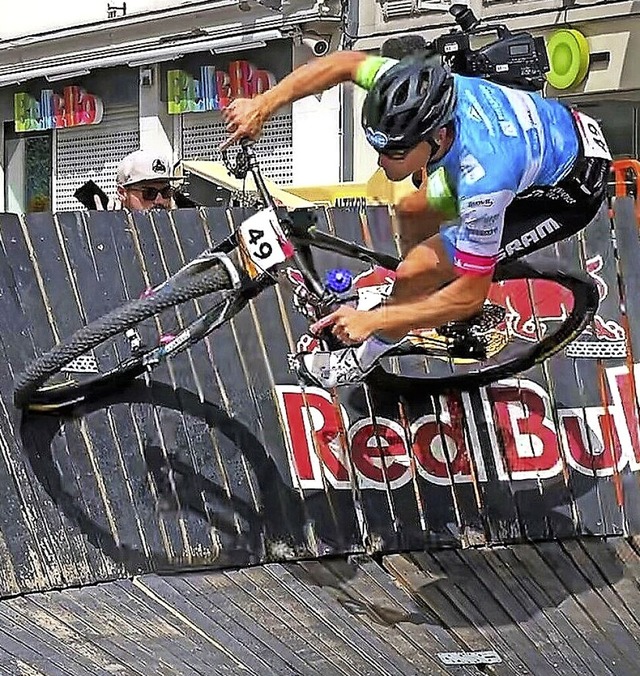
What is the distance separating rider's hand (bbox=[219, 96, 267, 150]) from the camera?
18.0 feet

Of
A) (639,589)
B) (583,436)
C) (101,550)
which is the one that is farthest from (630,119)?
(101,550)

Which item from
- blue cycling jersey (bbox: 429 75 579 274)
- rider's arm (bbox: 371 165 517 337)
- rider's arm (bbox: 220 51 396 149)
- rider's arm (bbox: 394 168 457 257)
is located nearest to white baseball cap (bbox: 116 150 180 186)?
rider's arm (bbox: 394 168 457 257)

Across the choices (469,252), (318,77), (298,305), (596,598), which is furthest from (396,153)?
(596,598)

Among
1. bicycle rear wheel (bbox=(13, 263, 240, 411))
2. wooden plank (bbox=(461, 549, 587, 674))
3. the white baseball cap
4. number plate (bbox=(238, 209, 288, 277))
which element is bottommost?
wooden plank (bbox=(461, 549, 587, 674))

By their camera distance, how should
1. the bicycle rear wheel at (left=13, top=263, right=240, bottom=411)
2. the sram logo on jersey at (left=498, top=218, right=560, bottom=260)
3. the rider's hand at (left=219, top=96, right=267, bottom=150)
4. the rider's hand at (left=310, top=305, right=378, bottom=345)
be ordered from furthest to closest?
the sram logo on jersey at (left=498, top=218, right=560, bottom=260) < the bicycle rear wheel at (left=13, top=263, right=240, bottom=411) < the rider's hand at (left=219, top=96, right=267, bottom=150) < the rider's hand at (left=310, top=305, right=378, bottom=345)

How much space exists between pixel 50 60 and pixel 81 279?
54.2 feet

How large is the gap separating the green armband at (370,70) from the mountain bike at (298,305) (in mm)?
600

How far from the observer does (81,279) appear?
6152mm

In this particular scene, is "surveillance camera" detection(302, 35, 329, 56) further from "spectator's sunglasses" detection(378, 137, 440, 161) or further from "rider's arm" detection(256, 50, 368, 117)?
"spectator's sunglasses" detection(378, 137, 440, 161)

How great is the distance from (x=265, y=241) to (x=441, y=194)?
87 cm

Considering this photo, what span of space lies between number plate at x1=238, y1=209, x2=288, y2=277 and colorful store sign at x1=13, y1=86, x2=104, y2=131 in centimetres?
1630

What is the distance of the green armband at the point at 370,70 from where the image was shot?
5473 mm

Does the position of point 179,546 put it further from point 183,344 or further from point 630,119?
point 630,119

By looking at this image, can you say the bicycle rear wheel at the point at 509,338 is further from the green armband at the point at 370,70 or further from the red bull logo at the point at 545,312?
the green armband at the point at 370,70
